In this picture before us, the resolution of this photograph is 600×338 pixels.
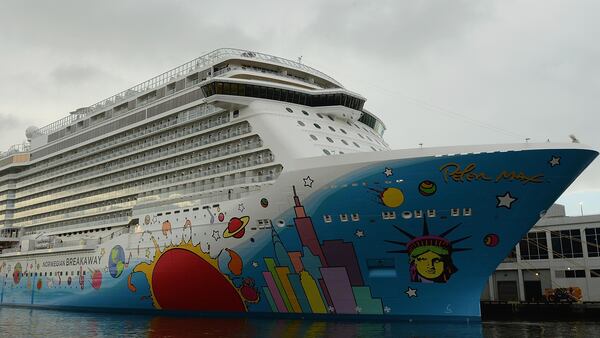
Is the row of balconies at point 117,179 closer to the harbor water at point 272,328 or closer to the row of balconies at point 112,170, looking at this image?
the row of balconies at point 112,170

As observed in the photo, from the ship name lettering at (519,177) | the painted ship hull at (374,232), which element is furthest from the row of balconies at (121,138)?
the ship name lettering at (519,177)

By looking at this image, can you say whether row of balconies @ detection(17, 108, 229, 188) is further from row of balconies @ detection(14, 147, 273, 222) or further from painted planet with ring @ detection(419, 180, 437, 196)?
painted planet with ring @ detection(419, 180, 437, 196)

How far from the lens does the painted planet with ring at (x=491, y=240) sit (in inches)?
676

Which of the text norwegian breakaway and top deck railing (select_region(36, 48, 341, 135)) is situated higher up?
top deck railing (select_region(36, 48, 341, 135))

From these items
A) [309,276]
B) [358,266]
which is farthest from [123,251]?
[358,266]

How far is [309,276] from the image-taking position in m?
18.7

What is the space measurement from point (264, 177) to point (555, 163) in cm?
1008

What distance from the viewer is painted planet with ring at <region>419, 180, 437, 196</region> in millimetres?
16938

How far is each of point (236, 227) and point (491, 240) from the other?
8.91 m

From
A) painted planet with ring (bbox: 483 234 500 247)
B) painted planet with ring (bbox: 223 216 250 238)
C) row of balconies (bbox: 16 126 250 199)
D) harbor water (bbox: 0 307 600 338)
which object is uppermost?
row of balconies (bbox: 16 126 250 199)

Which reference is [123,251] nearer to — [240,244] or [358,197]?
[240,244]
